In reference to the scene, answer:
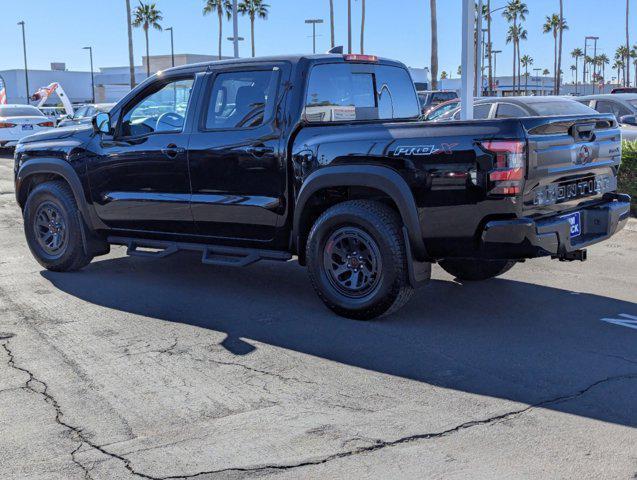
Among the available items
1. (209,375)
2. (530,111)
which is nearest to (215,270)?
(209,375)

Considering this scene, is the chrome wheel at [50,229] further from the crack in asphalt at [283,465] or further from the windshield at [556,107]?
the windshield at [556,107]

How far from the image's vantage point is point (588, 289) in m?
6.95

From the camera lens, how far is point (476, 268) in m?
7.15

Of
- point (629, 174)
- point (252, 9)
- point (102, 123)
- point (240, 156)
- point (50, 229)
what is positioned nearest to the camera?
point (240, 156)

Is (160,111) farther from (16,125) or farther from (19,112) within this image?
(19,112)

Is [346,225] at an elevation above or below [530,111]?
below

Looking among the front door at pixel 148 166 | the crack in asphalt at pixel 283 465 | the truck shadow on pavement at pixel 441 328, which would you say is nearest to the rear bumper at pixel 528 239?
the truck shadow on pavement at pixel 441 328

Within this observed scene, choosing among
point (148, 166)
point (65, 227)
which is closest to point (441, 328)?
point (148, 166)

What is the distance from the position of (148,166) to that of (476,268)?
9.93 feet

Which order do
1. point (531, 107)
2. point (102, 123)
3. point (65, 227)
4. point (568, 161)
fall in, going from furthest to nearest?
1. point (531, 107)
2. point (65, 227)
3. point (102, 123)
4. point (568, 161)

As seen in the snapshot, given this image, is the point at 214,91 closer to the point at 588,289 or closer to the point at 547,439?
the point at 588,289

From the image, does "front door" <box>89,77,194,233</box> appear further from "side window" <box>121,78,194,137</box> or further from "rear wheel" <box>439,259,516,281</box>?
"rear wheel" <box>439,259,516,281</box>

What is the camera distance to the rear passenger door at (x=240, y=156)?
6359 mm

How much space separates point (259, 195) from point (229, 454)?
9.75 ft
